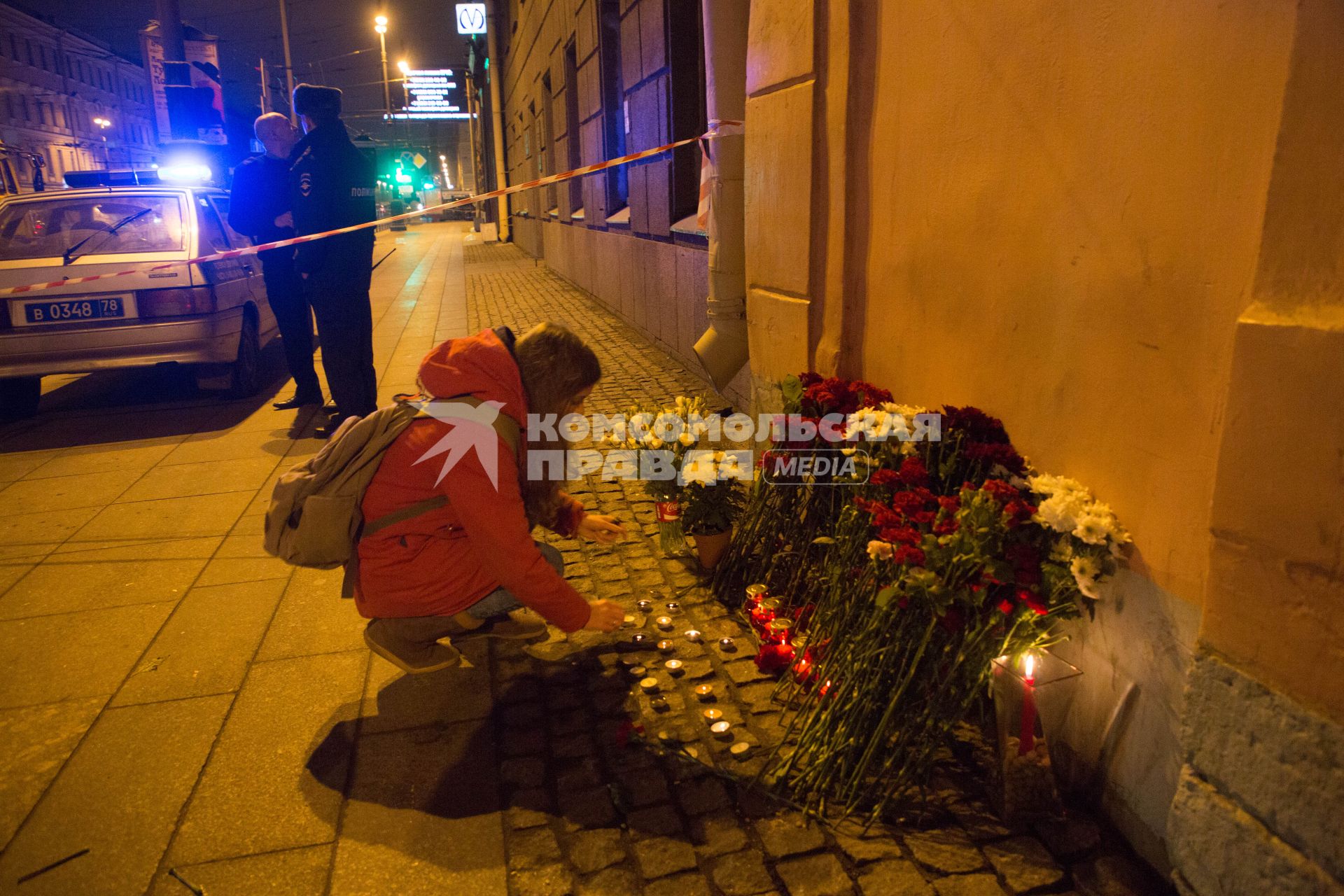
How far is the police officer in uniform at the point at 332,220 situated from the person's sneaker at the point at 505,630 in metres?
2.96

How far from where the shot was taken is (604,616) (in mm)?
2842

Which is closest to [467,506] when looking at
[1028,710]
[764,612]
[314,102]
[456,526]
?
[456,526]

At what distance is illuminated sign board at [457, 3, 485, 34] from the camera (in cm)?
3725

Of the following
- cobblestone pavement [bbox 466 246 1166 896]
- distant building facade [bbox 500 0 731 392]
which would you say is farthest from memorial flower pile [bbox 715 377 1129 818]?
distant building facade [bbox 500 0 731 392]

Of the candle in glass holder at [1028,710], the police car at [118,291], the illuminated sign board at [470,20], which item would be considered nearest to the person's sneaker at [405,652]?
the candle in glass holder at [1028,710]

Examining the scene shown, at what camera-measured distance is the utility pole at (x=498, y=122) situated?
27.3 m

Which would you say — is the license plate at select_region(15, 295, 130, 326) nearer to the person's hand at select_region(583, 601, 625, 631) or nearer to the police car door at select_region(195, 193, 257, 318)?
the police car door at select_region(195, 193, 257, 318)

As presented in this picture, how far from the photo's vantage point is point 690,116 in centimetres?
800

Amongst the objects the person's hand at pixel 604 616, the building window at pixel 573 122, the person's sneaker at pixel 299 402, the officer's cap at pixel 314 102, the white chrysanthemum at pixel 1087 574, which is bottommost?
the person's sneaker at pixel 299 402

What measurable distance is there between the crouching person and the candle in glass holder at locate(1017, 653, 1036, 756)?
1.24 metres

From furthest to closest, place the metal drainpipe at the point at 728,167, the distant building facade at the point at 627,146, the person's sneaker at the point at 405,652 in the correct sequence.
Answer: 1. the distant building facade at the point at 627,146
2. the metal drainpipe at the point at 728,167
3. the person's sneaker at the point at 405,652

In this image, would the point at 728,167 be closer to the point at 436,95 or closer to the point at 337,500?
the point at 337,500

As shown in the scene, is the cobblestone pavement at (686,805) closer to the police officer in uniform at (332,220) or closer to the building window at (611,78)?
the police officer in uniform at (332,220)

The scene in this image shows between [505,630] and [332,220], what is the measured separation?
12.3 feet
